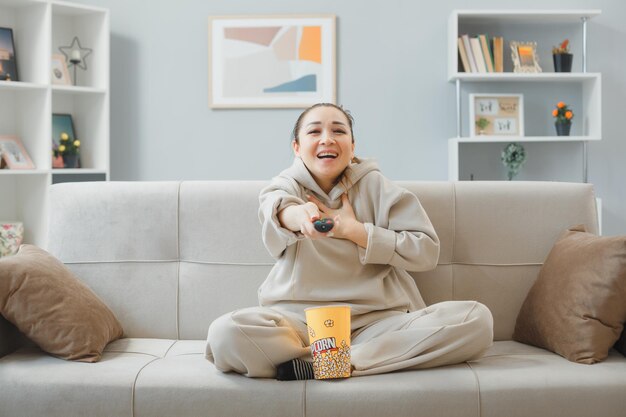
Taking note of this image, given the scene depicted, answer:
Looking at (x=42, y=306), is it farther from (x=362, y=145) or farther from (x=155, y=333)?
(x=362, y=145)

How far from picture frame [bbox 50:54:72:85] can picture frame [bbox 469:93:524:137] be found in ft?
7.02

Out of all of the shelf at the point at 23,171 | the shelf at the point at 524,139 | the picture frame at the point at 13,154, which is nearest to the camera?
the shelf at the point at 23,171

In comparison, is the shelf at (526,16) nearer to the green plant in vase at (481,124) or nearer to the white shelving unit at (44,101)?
the green plant in vase at (481,124)

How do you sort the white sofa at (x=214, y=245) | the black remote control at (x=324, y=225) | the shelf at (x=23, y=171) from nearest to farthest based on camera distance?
the black remote control at (x=324, y=225)
the white sofa at (x=214, y=245)
the shelf at (x=23, y=171)

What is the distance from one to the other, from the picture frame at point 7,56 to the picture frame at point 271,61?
100 cm

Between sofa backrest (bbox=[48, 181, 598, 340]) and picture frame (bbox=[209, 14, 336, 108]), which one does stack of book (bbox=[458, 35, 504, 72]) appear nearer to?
picture frame (bbox=[209, 14, 336, 108])

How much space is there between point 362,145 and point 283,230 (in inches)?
88.0

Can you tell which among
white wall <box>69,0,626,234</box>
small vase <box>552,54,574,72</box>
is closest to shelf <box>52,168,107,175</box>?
white wall <box>69,0,626,234</box>

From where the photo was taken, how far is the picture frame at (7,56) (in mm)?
3902

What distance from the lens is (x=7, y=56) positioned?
12.9 ft

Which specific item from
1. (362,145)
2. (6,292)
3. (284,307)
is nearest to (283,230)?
(284,307)

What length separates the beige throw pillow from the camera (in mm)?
2002

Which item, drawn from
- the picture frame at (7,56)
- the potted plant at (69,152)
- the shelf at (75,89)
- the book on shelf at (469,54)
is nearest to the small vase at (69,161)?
the potted plant at (69,152)

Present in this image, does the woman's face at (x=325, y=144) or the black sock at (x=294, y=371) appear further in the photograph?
the woman's face at (x=325, y=144)
